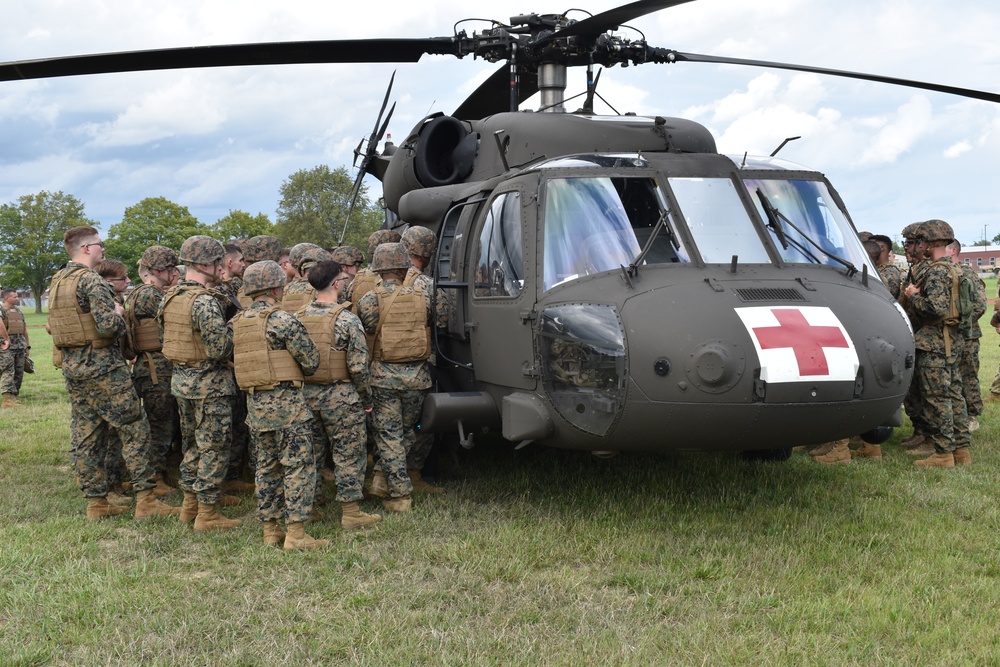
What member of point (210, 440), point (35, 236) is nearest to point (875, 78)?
point (210, 440)

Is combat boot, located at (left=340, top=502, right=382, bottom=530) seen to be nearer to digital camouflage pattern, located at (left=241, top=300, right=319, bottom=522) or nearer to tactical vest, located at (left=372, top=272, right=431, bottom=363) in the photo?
digital camouflage pattern, located at (left=241, top=300, right=319, bottom=522)

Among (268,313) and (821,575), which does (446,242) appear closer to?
(268,313)

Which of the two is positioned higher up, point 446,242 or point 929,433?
point 446,242

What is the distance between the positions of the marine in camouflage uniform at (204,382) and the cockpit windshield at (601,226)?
2123 millimetres

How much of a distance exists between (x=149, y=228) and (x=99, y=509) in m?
63.1

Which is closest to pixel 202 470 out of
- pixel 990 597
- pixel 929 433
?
pixel 990 597

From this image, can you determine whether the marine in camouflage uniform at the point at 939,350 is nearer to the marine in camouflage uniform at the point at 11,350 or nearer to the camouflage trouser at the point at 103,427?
the camouflage trouser at the point at 103,427

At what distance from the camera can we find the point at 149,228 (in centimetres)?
6391

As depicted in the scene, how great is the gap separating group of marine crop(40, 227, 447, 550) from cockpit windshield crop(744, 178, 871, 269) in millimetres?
2310

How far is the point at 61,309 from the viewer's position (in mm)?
5730

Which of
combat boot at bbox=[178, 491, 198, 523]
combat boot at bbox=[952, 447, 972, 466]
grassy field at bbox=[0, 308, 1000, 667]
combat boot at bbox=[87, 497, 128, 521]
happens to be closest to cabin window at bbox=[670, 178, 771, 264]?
grassy field at bbox=[0, 308, 1000, 667]

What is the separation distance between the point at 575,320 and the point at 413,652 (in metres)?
1.93

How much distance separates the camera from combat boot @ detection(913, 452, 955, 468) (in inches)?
273

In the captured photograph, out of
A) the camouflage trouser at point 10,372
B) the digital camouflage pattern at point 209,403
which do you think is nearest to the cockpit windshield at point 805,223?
the digital camouflage pattern at point 209,403
